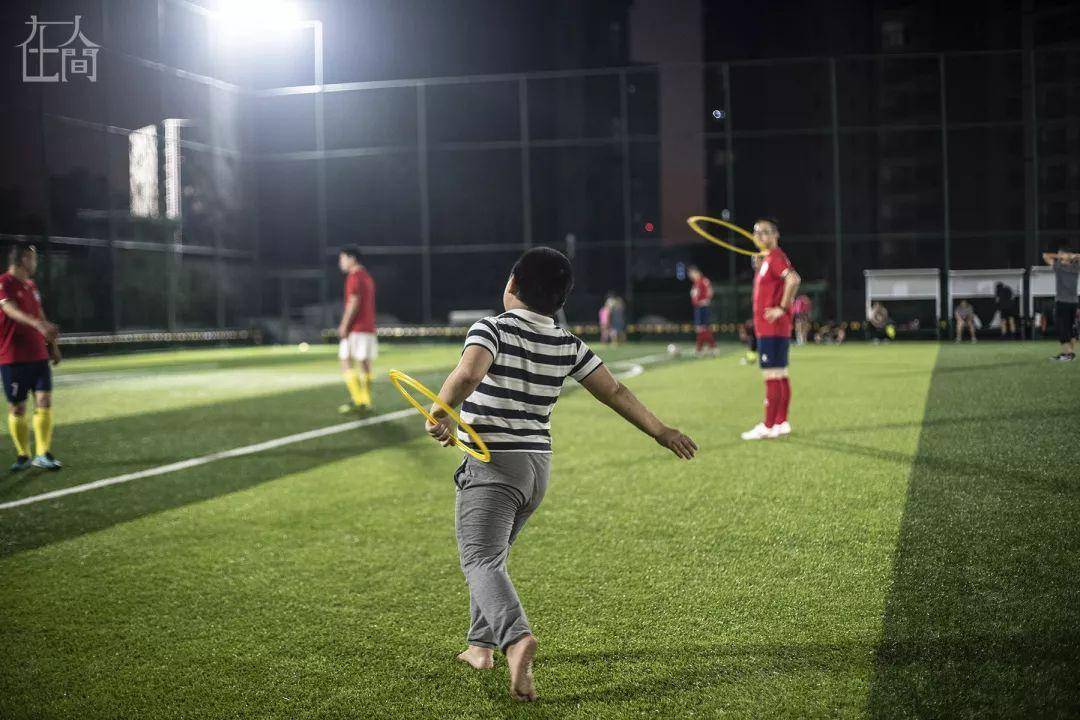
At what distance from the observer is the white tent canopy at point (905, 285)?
33.2 meters

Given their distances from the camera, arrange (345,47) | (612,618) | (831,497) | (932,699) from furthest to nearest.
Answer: (345,47) < (831,497) < (612,618) < (932,699)

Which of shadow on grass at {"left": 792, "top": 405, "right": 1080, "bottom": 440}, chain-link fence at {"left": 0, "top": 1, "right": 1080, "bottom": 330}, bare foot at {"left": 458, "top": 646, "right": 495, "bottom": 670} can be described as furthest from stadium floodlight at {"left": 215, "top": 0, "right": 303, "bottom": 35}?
bare foot at {"left": 458, "top": 646, "right": 495, "bottom": 670}

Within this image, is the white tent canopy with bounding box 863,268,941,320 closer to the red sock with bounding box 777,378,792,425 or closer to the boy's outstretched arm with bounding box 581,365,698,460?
the red sock with bounding box 777,378,792,425

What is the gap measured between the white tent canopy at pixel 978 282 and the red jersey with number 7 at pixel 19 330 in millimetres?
30131

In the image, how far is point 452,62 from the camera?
1601 inches

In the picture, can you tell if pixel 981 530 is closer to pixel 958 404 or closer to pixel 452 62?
pixel 958 404

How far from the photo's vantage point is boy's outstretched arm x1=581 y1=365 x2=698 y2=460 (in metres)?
4.07

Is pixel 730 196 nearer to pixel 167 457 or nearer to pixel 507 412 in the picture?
pixel 167 457

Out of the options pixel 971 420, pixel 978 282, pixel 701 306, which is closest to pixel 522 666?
pixel 971 420

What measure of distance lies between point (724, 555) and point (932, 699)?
2.15 m

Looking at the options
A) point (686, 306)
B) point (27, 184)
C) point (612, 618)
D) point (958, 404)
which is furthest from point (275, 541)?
point (686, 306)

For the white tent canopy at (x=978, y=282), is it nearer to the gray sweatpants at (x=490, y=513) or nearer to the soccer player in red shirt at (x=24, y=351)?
the soccer player in red shirt at (x=24, y=351)

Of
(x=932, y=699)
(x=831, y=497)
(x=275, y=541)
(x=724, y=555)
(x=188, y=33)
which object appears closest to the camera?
(x=932, y=699)

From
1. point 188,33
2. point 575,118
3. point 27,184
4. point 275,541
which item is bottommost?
point 275,541
